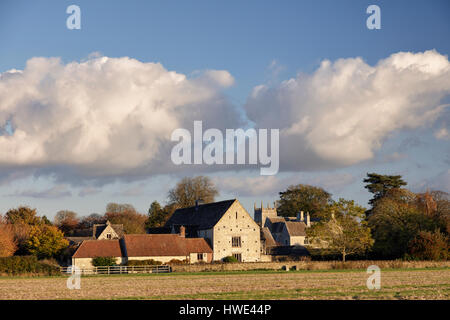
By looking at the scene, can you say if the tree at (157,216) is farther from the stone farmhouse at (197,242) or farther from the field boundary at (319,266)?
the field boundary at (319,266)

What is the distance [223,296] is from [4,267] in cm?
3283

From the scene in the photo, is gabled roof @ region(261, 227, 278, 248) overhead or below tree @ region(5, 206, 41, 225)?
below

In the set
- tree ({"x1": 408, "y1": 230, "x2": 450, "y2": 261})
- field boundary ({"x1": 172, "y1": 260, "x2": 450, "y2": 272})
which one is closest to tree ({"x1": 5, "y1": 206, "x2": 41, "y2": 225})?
field boundary ({"x1": 172, "y1": 260, "x2": 450, "y2": 272})

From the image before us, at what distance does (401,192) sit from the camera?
88.1m

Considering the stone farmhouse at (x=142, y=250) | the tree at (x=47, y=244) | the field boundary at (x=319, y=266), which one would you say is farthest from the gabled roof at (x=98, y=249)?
the field boundary at (x=319, y=266)

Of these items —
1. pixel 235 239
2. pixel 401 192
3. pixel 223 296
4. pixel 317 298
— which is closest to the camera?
pixel 317 298

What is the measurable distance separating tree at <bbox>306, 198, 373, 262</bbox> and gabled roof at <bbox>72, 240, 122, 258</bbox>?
71.5 ft

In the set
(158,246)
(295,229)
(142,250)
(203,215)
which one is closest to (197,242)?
(158,246)

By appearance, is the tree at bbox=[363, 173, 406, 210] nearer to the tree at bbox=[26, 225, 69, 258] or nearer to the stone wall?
the stone wall

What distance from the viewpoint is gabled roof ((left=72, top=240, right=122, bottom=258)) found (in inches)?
2480

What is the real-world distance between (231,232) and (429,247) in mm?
24341
